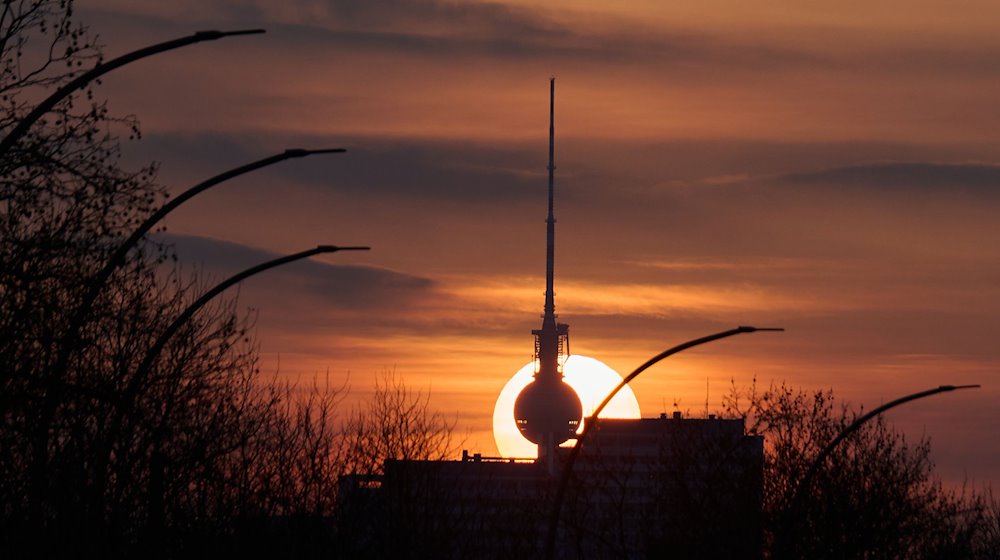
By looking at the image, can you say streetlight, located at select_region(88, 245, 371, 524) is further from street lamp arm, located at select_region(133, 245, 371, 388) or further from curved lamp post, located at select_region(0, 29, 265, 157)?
curved lamp post, located at select_region(0, 29, 265, 157)

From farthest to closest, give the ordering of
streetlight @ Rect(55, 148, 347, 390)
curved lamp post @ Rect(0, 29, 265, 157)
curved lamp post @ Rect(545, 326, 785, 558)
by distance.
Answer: curved lamp post @ Rect(545, 326, 785, 558), streetlight @ Rect(55, 148, 347, 390), curved lamp post @ Rect(0, 29, 265, 157)

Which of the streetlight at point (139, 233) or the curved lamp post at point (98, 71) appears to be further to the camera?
the streetlight at point (139, 233)

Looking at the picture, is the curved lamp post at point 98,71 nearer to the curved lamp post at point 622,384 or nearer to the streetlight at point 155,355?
the streetlight at point 155,355

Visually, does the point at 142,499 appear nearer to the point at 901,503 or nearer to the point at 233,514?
the point at 233,514

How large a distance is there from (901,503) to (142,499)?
91.7ft

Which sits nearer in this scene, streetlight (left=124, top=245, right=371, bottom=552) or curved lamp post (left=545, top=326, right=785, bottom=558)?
streetlight (left=124, top=245, right=371, bottom=552)

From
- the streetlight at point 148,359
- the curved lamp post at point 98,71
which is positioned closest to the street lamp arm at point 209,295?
the streetlight at point 148,359

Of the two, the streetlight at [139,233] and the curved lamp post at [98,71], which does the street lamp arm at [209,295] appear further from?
the curved lamp post at [98,71]

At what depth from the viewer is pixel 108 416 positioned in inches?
1010

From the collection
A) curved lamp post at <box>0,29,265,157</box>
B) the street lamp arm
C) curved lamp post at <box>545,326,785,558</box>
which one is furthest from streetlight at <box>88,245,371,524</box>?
curved lamp post at <box>545,326,785,558</box>

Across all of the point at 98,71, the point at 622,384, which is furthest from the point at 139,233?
the point at 622,384

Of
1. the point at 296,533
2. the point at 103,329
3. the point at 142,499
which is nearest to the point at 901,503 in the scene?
the point at 296,533

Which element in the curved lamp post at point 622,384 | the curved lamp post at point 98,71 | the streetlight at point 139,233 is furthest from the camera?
the curved lamp post at point 622,384

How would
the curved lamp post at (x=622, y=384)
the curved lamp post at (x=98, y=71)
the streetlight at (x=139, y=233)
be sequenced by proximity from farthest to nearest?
1. the curved lamp post at (x=622, y=384)
2. the streetlight at (x=139, y=233)
3. the curved lamp post at (x=98, y=71)
